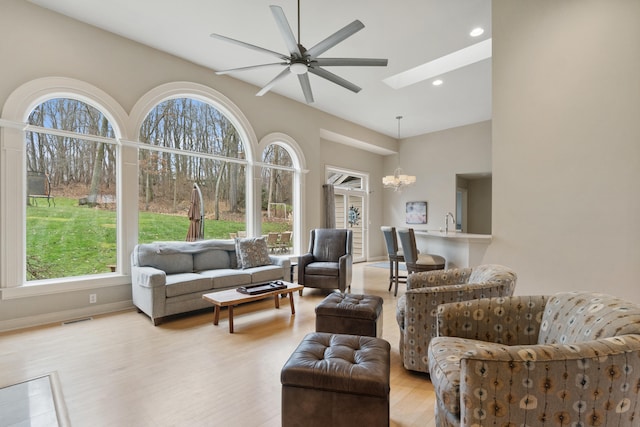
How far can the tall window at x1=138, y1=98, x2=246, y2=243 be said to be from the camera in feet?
14.2

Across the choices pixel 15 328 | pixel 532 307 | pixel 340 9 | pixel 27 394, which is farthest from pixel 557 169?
pixel 15 328

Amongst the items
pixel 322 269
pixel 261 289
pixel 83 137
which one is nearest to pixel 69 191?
pixel 83 137

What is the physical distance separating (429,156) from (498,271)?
654 cm

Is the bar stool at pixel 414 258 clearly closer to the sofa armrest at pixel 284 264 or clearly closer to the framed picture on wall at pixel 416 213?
Answer: the sofa armrest at pixel 284 264

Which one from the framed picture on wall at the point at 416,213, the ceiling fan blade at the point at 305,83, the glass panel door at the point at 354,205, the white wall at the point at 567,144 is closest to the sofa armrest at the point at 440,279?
the white wall at the point at 567,144

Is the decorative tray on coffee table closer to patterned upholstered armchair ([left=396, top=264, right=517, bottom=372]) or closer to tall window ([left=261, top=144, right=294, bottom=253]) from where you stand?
patterned upholstered armchair ([left=396, top=264, right=517, bottom=372])

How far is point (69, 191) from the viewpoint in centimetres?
368

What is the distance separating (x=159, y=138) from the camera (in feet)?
14.4

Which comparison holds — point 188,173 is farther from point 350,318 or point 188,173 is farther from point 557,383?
point 557,383

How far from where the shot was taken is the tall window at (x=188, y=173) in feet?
14.2

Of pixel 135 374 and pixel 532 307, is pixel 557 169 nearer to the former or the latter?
pixel 532 307

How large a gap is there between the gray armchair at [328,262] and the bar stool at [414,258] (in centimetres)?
97

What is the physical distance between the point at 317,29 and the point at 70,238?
4.10 m

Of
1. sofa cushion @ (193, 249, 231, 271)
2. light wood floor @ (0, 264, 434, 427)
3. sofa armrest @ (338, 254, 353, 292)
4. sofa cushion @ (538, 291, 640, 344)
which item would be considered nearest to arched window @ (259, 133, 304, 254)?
sofa cushion @ (193, 249, 231, 271)
